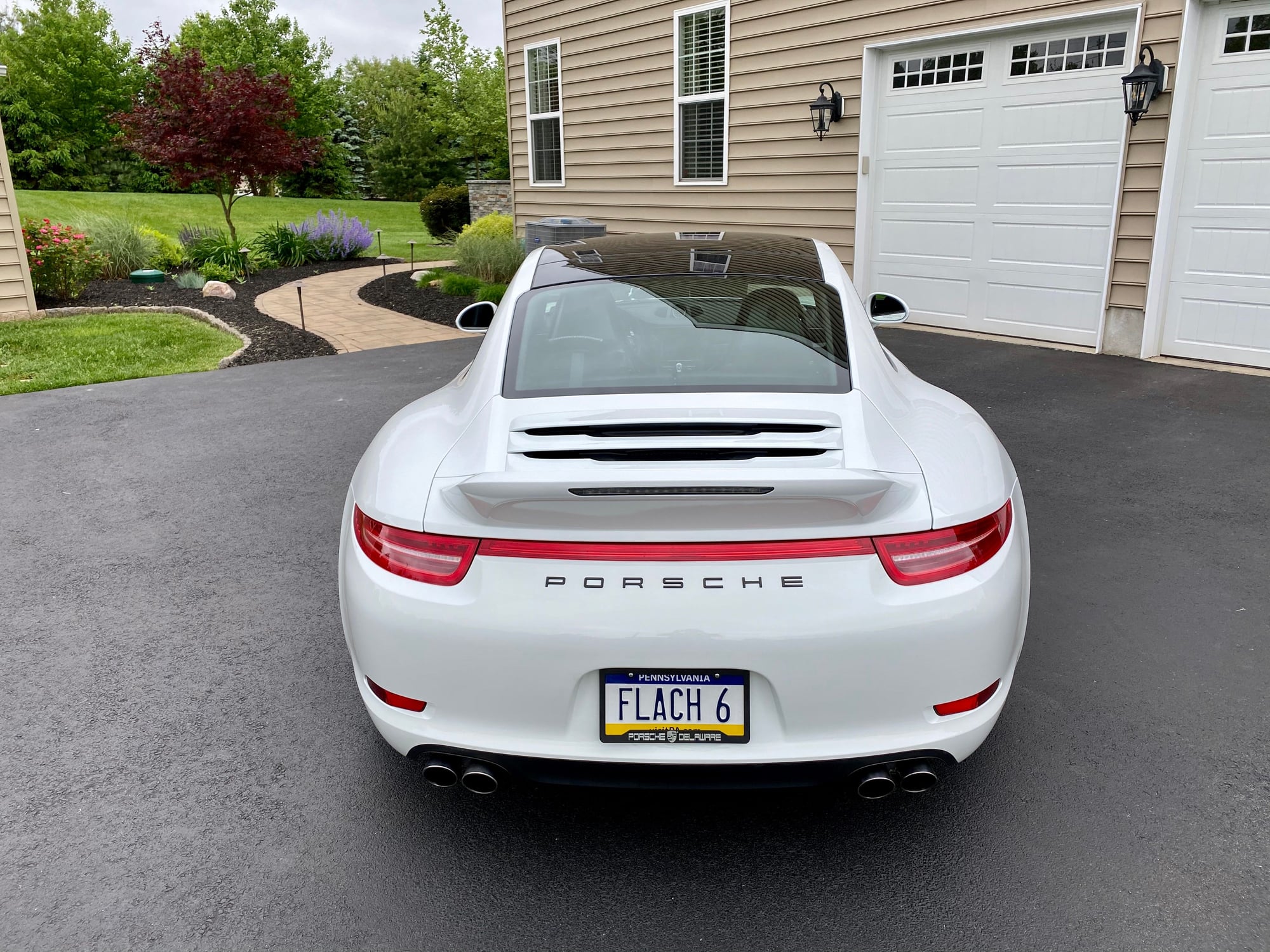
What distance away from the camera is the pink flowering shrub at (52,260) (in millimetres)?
11703

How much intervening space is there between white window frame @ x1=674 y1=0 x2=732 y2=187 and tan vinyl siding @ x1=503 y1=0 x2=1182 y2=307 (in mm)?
65

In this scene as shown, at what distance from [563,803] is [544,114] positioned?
541 inches

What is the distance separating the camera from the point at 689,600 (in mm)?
1937

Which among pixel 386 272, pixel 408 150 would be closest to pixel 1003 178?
pixel 386 272

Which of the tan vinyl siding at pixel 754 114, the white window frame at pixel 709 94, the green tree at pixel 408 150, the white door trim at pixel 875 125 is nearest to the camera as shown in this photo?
the white door trim at pixel 875 125

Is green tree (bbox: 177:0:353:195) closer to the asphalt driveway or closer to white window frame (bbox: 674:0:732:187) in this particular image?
white window frame (bbox: 674:0:732:187)

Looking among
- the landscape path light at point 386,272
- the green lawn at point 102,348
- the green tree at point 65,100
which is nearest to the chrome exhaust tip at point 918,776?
the green lawn at point 102,348

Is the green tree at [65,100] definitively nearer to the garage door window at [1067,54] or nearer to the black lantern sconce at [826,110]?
the black lantern sconce at [826,110]

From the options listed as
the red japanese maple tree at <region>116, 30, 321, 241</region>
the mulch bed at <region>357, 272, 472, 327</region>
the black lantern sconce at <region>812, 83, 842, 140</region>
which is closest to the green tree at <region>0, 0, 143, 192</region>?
the red japanese maple tree at <region>116, 30, 321, 241</region>

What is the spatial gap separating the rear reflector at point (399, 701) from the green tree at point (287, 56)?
148 ft

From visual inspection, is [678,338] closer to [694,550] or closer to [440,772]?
[694,550]

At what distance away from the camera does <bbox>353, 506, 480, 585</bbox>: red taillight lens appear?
6.66 feet

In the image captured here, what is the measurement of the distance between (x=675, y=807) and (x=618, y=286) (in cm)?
159

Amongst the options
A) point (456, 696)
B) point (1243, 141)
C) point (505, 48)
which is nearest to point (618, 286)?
point (456, 696)
